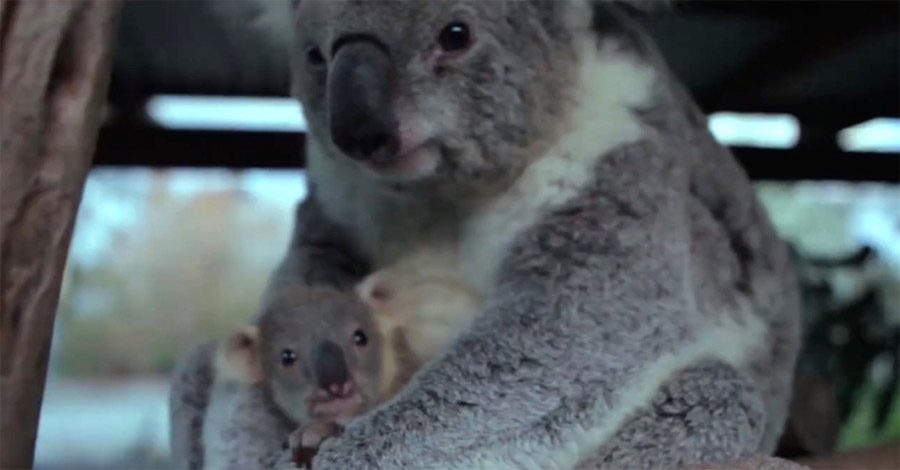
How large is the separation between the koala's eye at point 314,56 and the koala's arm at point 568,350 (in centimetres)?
52

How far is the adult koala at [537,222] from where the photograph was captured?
2.18m

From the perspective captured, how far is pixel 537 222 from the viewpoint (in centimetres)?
241

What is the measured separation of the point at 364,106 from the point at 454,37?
25 cm

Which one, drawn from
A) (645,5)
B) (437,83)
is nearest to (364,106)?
(437,83)

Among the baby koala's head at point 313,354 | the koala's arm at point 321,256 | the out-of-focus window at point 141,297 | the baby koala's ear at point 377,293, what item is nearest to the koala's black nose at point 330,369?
the baby koala's head at point 313,354

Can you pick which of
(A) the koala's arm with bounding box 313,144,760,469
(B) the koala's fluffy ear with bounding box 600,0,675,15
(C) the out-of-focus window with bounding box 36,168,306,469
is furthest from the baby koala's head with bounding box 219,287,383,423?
(C) the out-of-focus window with bounding box 36,168,306,469

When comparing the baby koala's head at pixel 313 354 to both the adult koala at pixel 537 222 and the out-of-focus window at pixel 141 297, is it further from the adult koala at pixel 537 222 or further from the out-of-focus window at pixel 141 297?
the out-of-focus window at pixel 141 297

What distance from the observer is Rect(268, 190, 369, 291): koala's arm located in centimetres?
275

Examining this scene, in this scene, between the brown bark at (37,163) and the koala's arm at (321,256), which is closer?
the brown bark at (37,163)

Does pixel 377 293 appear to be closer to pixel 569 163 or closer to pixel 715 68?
pixel 569 163

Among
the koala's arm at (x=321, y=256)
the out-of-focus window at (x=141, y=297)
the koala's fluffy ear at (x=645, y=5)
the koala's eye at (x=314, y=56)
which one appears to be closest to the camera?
the koala's eye at (x=314, y=56)

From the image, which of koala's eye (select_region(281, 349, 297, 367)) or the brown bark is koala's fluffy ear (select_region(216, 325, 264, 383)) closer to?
koala's eye (select_region(281, 349, 297, 367))

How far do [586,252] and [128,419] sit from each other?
15.3 ft

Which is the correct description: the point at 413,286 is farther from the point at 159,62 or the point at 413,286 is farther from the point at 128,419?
the point at 128,419
